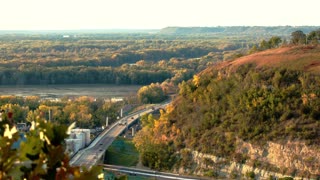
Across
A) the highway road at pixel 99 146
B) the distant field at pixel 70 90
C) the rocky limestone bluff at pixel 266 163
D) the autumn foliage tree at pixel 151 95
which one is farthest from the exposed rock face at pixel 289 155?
the distant field at pixel 70 90

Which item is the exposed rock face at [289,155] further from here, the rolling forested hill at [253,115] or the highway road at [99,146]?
the highway road at [99,146]

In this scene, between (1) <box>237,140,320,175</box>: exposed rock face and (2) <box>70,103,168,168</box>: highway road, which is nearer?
(1) <box>237,140,320,175</box>: exposed rock face

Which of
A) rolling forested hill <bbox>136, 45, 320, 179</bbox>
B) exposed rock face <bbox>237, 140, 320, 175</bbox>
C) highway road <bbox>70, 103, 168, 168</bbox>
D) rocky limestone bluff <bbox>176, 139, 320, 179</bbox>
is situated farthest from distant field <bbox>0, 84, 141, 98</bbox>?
exposed rock face <bbox>237, 140, 320, 175</bbox>

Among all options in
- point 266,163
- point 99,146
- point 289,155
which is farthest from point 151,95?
point 289,155

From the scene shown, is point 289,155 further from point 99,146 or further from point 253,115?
point 99,146

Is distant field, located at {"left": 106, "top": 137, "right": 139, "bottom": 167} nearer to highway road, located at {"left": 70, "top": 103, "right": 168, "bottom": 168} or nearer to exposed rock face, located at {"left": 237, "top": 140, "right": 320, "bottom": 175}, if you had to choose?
highway road, located at {"left": 70, "top": 103, "right": 168, "bottom": 168}
